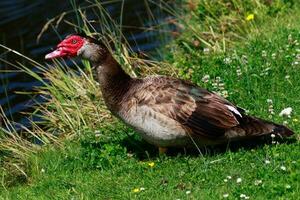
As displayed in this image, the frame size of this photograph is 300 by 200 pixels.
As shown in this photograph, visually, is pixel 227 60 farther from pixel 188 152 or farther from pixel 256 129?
pixel 256 129

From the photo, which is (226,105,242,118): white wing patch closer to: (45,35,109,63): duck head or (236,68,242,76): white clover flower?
(45,35,109,63): duck head

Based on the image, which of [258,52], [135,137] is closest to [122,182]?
[135,137]

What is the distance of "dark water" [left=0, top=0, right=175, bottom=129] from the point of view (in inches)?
528

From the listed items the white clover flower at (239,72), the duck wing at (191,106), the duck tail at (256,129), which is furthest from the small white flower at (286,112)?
the white clover flower at (239,72)

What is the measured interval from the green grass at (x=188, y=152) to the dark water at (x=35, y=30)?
2.60 meters

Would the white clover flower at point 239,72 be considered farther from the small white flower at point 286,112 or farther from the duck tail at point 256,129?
the duck tail at point 256,129

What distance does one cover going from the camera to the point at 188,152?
7887 mm

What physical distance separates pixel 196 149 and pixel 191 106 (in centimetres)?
51

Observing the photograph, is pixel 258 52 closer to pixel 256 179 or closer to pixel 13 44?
pixel 256 179

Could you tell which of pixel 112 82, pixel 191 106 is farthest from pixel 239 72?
pixel 112 82

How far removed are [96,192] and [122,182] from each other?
286mm

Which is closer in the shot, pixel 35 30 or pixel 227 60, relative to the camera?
pixel 227 60

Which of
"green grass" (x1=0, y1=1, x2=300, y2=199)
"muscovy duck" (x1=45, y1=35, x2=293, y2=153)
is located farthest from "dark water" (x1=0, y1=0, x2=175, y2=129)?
"muscovy duck" (x1=45, y1=35, x2=293, y2=153)

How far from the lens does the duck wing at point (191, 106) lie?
751cm
